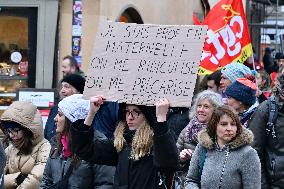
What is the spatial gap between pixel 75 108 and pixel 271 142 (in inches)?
63.7

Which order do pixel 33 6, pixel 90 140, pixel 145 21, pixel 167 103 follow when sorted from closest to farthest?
pixel 167 103
pixel 90 140
pixel 33 6
pixel 145 21

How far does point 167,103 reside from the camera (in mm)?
5973

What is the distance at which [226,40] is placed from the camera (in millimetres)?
11531

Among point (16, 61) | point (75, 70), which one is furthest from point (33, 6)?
point (75, 70)

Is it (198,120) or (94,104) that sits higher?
(94,104)

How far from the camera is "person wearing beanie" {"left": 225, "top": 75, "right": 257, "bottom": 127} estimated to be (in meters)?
7.62

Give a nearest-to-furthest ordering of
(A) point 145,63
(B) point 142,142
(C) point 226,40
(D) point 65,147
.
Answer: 1. (B) point 142,142
2. (A) point 145,63
3. (D) point 65,147
4. (C) point 226,40

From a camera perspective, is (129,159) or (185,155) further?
(185,155)

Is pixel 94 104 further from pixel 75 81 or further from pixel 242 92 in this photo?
pixel 75 81

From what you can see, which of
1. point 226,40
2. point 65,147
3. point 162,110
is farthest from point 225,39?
point 162,110

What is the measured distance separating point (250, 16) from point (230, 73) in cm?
1595

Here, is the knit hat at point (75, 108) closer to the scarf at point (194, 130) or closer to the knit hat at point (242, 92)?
the scarf at point (194, 130)

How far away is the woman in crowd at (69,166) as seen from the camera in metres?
6.68

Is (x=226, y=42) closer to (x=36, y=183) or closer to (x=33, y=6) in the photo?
(x=33, y=6)
